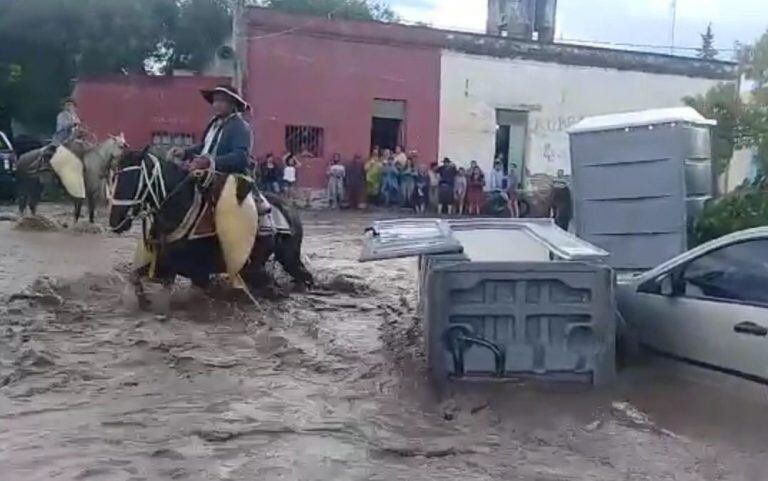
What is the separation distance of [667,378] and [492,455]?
2109 millimetres

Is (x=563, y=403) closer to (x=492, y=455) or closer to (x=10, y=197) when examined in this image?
(x=492, y=455)

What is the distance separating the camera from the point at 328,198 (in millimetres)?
29781

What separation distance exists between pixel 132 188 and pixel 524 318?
13.2ft

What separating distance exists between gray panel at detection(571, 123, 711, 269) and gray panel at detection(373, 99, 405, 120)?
1856cm

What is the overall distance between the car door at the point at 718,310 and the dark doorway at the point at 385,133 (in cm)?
2395

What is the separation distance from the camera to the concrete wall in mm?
31672

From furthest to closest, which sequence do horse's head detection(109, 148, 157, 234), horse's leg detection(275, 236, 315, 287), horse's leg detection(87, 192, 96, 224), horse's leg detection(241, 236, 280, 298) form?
1. horse's leg detection(87, 192, 96, 224)
2. horse's leg detection(275, 236, 315, 287)
3. horse's leg detection(241, 236, 280, 298)
4. horse's head detection(109, 148, 157, 234)

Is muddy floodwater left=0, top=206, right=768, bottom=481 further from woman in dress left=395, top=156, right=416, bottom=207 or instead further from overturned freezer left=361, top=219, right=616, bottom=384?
woman in dress left=395, top=156, right=416, bottom=207

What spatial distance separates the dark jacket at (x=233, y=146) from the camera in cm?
981

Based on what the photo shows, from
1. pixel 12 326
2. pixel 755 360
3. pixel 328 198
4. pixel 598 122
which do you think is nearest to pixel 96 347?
pixel 12 326

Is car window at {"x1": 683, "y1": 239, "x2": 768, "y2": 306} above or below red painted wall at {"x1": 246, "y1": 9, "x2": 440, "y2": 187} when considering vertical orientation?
below

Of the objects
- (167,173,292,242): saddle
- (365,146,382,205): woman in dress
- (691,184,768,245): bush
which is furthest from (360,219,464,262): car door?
(365,146,382,205): woman in dress

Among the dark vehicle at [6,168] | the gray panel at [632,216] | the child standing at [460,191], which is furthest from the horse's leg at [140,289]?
the child standing at [460,191]

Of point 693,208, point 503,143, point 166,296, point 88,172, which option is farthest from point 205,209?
point 503,143
